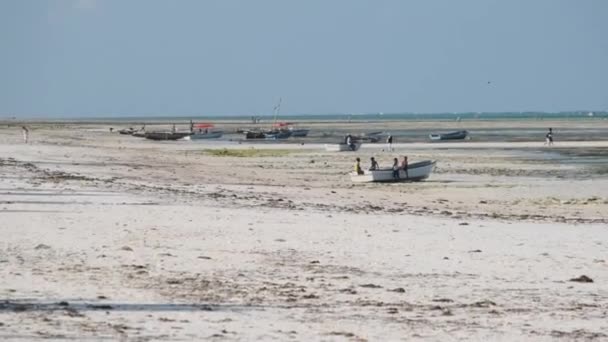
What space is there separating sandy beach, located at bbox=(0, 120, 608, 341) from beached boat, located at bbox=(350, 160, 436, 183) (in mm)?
7227

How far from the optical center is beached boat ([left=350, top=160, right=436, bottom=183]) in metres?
34.9

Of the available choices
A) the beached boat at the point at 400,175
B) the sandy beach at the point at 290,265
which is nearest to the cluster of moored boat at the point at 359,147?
the beached boat at the point at 400,175

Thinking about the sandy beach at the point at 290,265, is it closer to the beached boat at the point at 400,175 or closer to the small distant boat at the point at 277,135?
the beached boat at the point at 400,175

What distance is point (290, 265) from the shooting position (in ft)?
42.4

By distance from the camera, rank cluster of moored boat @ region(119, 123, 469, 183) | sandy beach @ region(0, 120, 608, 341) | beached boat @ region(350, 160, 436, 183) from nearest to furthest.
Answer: sandy beach @ region(0, 120, 608, 341), beached boat @ region(350, 160, 436, 183), cluster of moored boat @ region(119, 123, 469, 183)

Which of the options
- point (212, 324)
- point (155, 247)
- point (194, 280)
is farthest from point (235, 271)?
point (212, 324)

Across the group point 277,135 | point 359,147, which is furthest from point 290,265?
point 277,135

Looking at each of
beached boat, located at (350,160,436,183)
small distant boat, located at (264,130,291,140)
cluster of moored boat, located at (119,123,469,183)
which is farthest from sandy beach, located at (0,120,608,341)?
Result: small distant boat, located at (264,130,291,140)

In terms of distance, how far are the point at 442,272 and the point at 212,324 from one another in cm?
424

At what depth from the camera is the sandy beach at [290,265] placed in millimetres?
9180

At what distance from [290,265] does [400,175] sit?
2251cm

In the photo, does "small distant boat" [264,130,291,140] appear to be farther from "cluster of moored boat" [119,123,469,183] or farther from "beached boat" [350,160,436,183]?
"beached boat" [350,160,436,183]

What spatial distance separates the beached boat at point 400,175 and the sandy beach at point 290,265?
7.23 m

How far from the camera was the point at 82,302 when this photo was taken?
9.94 meters
